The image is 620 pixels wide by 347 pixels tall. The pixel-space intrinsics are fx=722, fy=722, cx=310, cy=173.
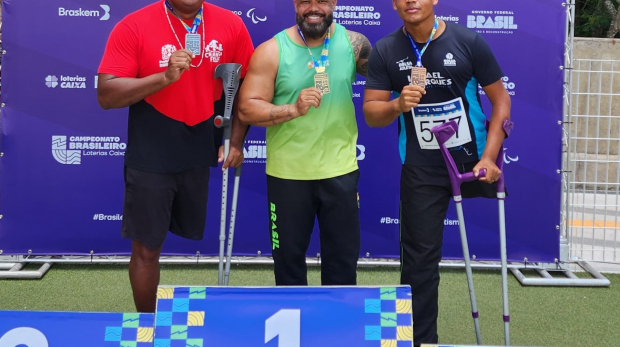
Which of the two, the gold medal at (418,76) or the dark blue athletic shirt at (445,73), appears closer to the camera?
the gold medal at (418,76)

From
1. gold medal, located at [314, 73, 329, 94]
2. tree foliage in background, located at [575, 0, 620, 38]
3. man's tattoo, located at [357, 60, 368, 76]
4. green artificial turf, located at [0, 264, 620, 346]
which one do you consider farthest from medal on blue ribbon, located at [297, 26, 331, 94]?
tree foliage in background, located at [575, 0, 620, 38]

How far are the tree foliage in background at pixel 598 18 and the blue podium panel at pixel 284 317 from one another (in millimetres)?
11613

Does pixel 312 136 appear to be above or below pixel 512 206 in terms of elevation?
above

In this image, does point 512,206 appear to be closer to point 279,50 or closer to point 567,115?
point 567,115

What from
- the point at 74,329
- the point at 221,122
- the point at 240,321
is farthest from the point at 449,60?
the point at 74,329

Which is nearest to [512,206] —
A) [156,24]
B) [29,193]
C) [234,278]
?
[234,278]

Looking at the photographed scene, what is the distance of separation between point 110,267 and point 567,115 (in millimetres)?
3728

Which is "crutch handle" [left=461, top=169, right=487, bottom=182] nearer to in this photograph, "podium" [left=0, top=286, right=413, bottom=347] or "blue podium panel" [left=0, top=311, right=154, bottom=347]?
"podium" [left=0, top=286, right=413, bottom=347]

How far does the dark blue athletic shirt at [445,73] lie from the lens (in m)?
3.50

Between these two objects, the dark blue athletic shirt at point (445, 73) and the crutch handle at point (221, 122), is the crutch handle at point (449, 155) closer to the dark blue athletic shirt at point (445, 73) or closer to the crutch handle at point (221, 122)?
the dark blue athletic shirt at point (445, 73)

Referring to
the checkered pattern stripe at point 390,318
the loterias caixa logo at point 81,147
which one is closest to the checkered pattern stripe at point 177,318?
the checkered pattern stripe at point 390,318

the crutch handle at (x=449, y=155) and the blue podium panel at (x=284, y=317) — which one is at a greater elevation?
the crutch handle at (x=449, y=155)

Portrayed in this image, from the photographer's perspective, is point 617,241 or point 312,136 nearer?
point 312,136

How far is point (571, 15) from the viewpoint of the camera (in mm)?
5293
